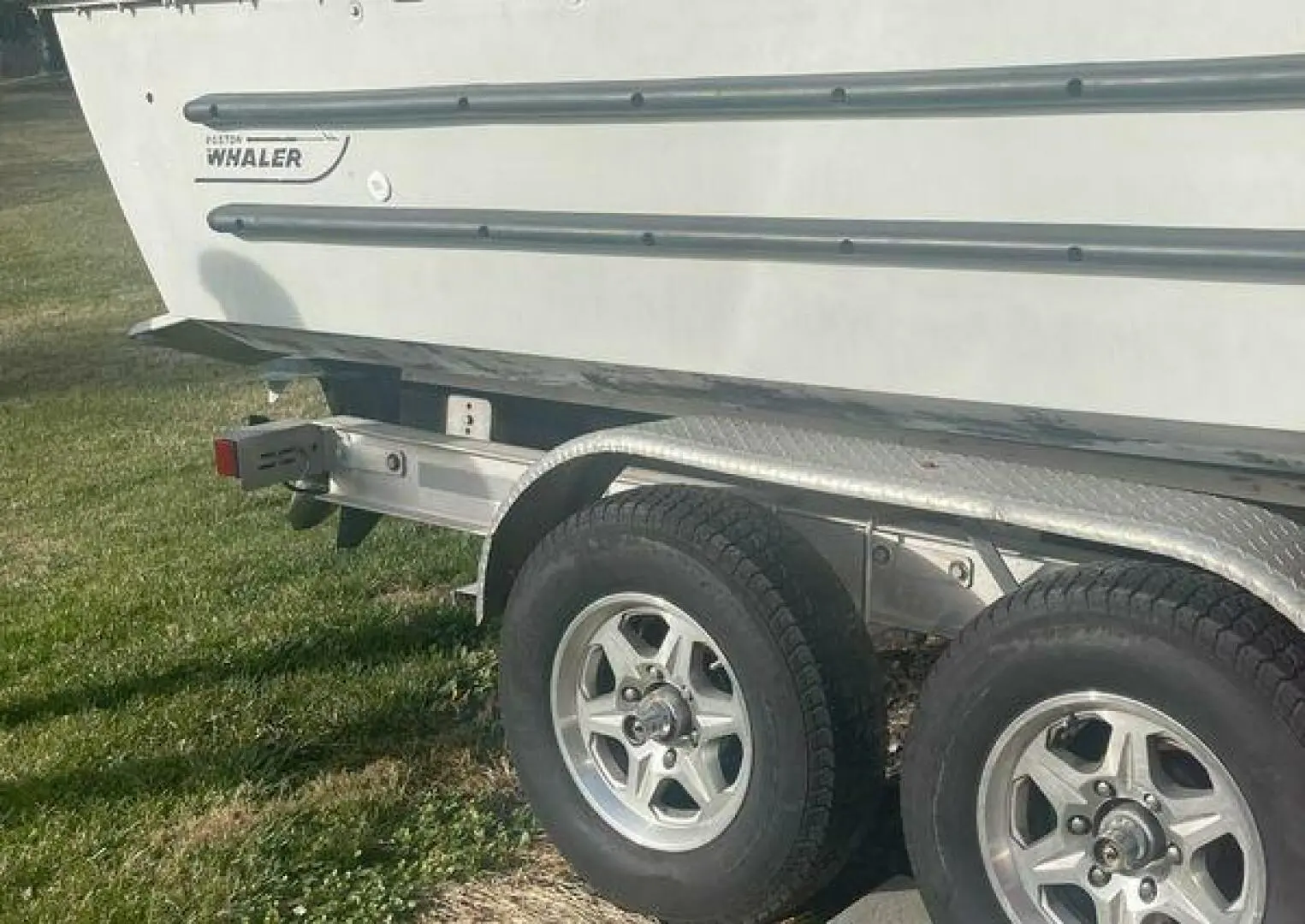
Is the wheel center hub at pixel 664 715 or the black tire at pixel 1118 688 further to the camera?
the wheel center hub at pixel 664 715

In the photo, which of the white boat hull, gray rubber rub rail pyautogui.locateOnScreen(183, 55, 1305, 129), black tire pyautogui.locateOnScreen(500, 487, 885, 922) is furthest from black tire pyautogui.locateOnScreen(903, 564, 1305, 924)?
gray rubber rub rail pyautogui.locateOnScreen(183, 55, 1305, 129)

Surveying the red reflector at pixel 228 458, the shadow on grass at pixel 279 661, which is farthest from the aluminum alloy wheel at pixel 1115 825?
the shadow on grass at pixel 279 661

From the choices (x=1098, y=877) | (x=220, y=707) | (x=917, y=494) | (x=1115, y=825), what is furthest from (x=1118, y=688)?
(x=220, y=707)

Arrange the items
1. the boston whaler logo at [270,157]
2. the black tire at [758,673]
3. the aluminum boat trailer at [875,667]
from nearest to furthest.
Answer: the aluminum boat trailer at [875,667]
the black tire at [758,673]
the boston whaler logo at [270,157]

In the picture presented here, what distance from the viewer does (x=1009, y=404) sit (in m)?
2.99

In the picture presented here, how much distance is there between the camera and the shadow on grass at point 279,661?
16.0 ft

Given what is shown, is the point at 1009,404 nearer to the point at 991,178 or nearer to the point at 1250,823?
the point at 991,178

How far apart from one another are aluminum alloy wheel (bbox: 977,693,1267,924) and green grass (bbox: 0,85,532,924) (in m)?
1.36

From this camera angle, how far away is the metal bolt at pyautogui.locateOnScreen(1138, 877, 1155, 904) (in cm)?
285

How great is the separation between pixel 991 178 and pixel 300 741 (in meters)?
2.62

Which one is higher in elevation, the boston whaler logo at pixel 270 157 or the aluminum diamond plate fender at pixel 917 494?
the boston whaler logo at pixel 270 157

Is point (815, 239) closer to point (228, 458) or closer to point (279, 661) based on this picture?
point (228, 458)

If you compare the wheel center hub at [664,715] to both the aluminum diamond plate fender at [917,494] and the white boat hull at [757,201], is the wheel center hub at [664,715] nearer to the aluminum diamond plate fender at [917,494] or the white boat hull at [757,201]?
the aluminum diamond plate fender at [917,494]

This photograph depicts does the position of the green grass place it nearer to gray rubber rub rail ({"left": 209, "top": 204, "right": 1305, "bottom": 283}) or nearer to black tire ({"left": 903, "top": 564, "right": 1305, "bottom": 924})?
black tire ({"left": 903, "top": 564, "right": 1305, "bottom": 924})
